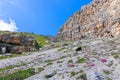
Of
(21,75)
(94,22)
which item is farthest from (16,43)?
(21,75)

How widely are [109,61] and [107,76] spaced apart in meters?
7.88

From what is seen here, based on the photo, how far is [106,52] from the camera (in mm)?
55656

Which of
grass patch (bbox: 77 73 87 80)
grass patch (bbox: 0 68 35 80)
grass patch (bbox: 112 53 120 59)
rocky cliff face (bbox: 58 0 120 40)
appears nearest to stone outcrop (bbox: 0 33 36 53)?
rocky cliff face (bbox: 58 0 120 40)

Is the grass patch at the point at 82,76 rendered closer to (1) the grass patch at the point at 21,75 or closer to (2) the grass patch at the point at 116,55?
(1) the grass patch at the point at 21,75

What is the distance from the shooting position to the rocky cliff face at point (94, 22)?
110 m

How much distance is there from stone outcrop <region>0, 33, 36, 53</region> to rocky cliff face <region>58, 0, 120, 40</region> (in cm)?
2744

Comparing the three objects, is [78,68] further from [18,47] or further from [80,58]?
[18,47]

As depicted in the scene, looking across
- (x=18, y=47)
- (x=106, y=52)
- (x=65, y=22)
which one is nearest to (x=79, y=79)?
(x=106, y=52)

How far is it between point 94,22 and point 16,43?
38.8 m

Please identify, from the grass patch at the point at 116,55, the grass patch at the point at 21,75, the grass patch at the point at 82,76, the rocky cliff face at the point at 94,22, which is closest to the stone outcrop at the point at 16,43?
the rocky cliff face at the point at 94,22

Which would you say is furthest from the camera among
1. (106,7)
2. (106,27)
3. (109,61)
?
(106,7)

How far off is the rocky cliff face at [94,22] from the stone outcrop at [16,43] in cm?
2744

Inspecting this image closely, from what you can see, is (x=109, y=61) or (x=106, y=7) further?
(x=106, y=7)

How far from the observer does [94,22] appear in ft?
417
